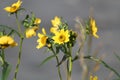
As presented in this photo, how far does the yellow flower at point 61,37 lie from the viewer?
5.90 feet

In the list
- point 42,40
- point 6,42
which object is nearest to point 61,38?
point 42,40

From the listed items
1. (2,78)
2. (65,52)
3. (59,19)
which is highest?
(59,19)

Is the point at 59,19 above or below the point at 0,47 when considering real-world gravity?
above

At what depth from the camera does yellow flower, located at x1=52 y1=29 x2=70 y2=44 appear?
1799 millimetres

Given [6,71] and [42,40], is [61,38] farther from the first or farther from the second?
[6,71]

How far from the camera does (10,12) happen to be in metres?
2.13

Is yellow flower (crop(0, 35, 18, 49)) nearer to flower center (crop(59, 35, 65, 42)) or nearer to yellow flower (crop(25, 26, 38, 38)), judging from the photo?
yellow flower (crop(25, 26, 38, 38))

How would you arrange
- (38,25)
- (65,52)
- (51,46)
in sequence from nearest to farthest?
(65,52) → (51,46) → (38,25)

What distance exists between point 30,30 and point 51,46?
0.53ft

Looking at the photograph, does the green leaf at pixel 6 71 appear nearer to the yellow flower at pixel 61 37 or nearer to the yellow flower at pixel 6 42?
the yellow flower at pixel 6 42

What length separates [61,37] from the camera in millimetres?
1779

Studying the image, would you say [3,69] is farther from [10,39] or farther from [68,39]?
[68,39]

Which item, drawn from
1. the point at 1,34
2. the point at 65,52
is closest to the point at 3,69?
the point at 1,34

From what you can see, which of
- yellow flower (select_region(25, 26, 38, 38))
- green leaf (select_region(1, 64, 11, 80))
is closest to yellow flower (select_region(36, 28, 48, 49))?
yellow flower (select_region(25, 26, 38, 38))
